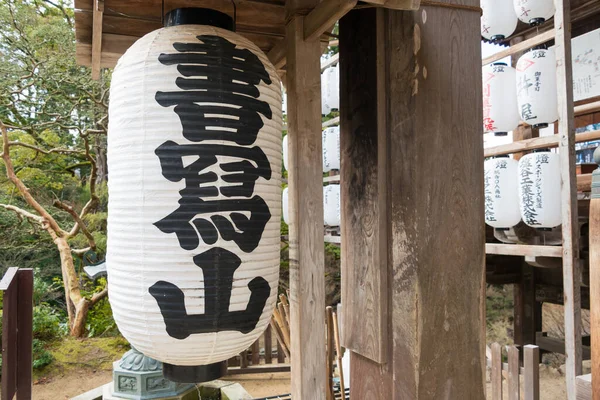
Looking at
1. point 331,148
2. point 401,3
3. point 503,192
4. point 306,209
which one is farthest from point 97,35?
point 331,148

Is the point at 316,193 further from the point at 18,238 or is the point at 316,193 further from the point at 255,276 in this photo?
the point at 18,238

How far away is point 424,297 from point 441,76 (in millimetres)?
681

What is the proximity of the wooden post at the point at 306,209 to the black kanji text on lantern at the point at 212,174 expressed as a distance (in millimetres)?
155

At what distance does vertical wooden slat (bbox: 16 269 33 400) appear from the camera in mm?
2789

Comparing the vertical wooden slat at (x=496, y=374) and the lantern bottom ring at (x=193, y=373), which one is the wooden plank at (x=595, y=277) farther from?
the vertical wooden slat at (x=496, y=374)

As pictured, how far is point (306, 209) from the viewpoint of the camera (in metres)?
1.60

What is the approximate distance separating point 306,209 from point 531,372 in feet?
6.41

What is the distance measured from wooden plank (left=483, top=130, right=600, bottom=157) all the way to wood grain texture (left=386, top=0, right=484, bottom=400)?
2430mm

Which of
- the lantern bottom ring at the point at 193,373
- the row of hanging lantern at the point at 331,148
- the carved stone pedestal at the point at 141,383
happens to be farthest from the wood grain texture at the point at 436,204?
the row of hanging lantern at the point at 331,148

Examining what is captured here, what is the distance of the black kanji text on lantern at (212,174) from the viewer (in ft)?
4.75

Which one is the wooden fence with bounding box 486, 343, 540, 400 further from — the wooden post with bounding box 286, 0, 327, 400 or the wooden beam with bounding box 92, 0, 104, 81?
the wooden beam with bounding box 92, 0, 104, 81

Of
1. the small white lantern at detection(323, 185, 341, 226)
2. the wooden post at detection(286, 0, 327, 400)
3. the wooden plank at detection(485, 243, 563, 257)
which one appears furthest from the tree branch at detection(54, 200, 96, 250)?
the wooden post at detection(286, 0, 327, 400)

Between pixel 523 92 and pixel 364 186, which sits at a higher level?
pixel 523 92

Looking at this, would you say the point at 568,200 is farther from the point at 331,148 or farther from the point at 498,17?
the point at 331,148
